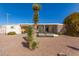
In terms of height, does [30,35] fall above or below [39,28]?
below

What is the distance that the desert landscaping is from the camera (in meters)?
6.05

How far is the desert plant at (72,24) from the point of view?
19.9ft

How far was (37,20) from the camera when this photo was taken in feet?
19.8

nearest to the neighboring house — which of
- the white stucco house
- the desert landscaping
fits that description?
the white stucco house

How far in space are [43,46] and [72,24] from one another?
2.81 ft

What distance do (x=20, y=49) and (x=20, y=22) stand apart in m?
0.63

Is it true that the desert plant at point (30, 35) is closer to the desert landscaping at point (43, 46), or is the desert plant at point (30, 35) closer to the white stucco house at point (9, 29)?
the desert landscaping at point (43, 46)

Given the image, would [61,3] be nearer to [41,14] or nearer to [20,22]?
[41,14]

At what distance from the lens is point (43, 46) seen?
6117 millimetres

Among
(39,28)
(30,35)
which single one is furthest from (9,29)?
(39,28)

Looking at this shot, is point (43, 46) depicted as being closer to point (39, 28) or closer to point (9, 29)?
Answer: point (39, 28)

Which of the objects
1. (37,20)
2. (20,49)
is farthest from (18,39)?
(37,20)

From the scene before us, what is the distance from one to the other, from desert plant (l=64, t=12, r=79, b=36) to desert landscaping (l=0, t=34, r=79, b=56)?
13 cm

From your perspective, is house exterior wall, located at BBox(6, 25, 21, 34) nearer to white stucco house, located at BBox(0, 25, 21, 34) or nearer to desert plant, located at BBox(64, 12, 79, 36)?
white stucco house, located at BBox(0, 25, 21, 34)
